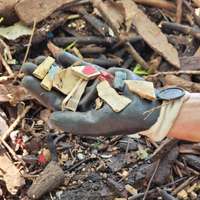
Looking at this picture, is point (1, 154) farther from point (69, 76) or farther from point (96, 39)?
point (96, 39)

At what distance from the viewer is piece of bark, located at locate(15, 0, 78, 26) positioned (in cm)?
377

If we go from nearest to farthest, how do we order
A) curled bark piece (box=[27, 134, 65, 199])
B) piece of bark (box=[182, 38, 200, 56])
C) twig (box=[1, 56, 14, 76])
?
curled bark piece (box=[27, 134, 65, 199])
twig (box=[1, 56, 14, 76])
piece of bark (box=[182, 38, 200, 56])

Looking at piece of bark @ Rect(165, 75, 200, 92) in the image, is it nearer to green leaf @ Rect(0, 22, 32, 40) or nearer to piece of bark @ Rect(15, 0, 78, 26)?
piece of bark @ Rect(15, 0, 78, 26)

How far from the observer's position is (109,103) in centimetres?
170

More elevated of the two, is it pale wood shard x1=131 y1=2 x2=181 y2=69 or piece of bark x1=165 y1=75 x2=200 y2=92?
pale wood shard x1=131 y1=2 x2=181 y2=69

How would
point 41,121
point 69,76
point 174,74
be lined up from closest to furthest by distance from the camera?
point 69,76 < point 41,121 < point 174,74

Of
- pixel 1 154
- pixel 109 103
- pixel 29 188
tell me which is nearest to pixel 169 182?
pixel 109 103

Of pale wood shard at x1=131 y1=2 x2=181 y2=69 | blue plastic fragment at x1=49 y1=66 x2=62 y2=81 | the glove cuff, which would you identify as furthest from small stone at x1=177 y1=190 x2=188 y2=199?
pale wood shard at x1=131 y1=2 x2=181 y2=69

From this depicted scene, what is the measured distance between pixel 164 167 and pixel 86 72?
5.51 feet

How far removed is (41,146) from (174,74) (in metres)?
2.99

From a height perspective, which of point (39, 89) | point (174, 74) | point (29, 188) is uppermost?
point (39, 89)

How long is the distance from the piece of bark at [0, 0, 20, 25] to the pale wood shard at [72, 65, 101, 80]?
109 inches

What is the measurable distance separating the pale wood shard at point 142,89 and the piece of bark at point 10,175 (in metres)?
1.95

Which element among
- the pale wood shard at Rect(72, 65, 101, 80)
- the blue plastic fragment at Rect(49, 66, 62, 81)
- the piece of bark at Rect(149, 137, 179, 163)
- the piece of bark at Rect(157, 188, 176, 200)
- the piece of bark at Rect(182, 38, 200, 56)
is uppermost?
the pale wood shard at Rect(72, 65, 101, 80)
